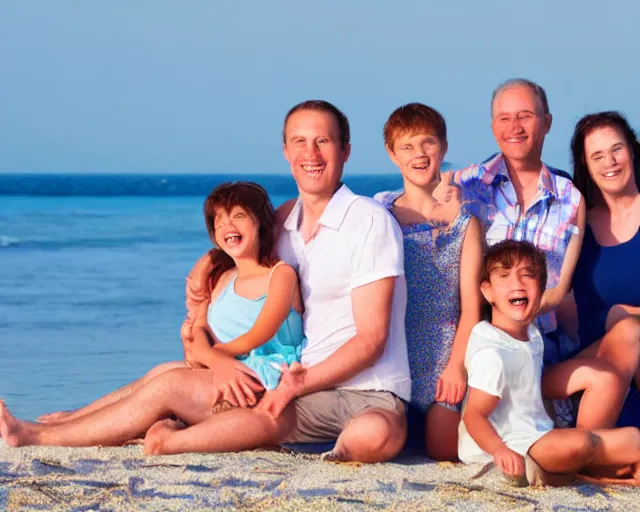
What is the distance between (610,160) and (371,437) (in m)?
1.48

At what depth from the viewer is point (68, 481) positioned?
3686 mm

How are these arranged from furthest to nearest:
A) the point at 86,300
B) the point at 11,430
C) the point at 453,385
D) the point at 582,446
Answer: the point at 86,300 → the point at 11,430 → the point at 453,385 → the point at 582,446

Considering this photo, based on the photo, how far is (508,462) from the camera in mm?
3613

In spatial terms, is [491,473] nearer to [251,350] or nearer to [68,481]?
[251,350]

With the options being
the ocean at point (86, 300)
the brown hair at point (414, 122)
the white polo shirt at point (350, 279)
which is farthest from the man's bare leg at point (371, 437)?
the ocean at point (86, 300)

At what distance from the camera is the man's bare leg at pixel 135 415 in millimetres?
4156

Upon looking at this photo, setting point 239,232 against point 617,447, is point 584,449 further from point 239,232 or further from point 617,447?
point 239,232

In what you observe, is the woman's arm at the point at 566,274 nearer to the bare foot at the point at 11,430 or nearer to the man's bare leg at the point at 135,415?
the man's bare leg at the point at 135,415

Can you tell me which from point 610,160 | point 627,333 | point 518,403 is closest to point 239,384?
point 518,403

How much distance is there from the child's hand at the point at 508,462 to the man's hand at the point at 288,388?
2.59 feet

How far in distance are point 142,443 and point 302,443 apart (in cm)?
63

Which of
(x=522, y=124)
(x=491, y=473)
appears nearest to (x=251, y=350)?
(x=491, y=473)

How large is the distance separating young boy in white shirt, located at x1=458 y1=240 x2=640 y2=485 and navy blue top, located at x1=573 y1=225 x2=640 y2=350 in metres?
0.48

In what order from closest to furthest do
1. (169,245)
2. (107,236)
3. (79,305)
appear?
(79,305) → (169,245) → (107,236)
